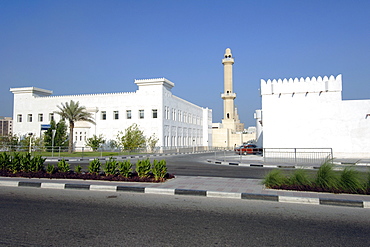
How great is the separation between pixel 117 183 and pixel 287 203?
18.3 feet

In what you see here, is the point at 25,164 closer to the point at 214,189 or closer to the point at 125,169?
the point at 125,169

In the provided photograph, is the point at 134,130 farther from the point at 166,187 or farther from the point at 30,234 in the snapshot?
the point at 30,234

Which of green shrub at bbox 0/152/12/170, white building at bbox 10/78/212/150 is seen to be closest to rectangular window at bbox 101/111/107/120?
white building at bbox 10/78/212/150

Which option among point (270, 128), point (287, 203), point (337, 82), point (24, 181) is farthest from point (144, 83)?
point (287, 203)

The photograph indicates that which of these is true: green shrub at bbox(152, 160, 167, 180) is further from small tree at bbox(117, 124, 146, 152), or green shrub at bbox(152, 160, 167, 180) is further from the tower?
the tower

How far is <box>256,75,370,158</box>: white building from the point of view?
22516 mm

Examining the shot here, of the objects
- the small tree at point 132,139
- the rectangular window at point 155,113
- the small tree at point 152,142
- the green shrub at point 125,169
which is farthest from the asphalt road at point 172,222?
the rectangular window at point 155,113

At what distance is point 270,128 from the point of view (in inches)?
952

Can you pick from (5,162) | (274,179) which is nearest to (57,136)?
(5,162)

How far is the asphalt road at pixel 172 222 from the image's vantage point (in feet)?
15.7

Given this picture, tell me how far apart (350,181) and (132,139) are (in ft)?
122

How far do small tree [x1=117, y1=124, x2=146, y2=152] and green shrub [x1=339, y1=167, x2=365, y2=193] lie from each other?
115 feet

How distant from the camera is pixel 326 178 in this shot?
9062mm

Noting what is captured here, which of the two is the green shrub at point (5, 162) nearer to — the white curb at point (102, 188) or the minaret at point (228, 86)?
the white curb at point (102, 188)
